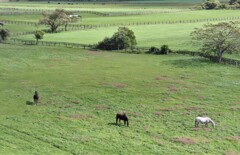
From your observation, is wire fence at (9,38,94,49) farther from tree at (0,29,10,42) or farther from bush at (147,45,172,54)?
bush at (147,45,172,54)

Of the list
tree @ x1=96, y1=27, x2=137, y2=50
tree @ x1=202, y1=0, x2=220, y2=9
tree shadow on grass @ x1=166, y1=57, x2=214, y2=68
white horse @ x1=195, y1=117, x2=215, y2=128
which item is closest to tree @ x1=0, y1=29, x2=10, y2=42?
tree @ x1=96, y1=27, x2=137, y2=50

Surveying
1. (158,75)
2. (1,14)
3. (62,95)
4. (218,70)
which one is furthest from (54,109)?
(1,14)

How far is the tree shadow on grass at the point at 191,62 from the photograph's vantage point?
2884 inches

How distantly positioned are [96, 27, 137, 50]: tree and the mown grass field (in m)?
4.97

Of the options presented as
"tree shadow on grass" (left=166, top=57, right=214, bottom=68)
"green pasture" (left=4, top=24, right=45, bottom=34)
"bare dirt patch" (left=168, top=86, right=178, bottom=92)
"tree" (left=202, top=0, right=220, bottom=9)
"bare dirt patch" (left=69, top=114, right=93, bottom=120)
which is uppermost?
"tree" (left=202, top=0, right=220, bottom=9)

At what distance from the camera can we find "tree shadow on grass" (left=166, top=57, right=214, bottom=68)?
240ft

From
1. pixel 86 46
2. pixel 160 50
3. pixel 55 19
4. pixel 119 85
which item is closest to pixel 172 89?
pixel 119 85

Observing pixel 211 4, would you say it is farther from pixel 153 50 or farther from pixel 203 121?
pixel 203 121

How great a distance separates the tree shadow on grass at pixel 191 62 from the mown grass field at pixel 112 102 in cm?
19

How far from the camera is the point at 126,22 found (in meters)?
142

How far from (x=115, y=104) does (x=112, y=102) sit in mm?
976

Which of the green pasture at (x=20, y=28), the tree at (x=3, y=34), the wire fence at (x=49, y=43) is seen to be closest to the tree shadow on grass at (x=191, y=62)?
the wire fence at (x=49, y=43)

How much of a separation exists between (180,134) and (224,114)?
9492mm

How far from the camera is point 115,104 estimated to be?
4822 cm
